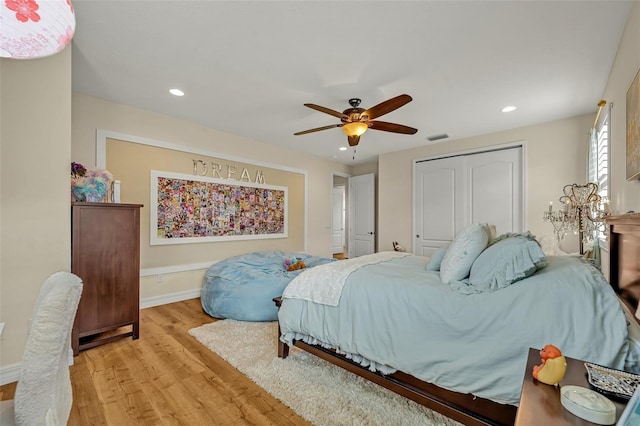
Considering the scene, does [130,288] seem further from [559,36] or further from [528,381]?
[559,36]

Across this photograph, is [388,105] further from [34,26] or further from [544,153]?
[544,153]

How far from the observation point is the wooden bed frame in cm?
137

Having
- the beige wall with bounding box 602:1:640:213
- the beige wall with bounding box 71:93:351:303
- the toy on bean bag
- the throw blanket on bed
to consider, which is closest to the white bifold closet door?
the beige wall with bounding box 602:1:640:213

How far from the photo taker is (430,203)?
4988 mm

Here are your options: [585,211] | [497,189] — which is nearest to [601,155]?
[585,211]

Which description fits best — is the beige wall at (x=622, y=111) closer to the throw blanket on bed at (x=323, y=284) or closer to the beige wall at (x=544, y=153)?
the beige wall at (x=544, y=153)

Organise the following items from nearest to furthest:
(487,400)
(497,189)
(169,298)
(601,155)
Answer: (487,400) < (601,155) < (169,298) < (497,189)

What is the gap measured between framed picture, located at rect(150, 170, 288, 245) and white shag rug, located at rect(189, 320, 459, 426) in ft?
5.58

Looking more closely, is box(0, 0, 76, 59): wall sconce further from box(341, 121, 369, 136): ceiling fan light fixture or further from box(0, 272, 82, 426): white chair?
box(341, 121, 369, 136): ceiling fan light fixture

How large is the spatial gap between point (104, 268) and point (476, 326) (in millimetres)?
2906

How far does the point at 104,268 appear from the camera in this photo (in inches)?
97.1

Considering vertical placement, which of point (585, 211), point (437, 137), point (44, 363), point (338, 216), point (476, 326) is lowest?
point (476, 326)

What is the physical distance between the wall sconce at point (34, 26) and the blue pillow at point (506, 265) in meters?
2.46

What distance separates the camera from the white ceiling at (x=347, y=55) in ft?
6.11
